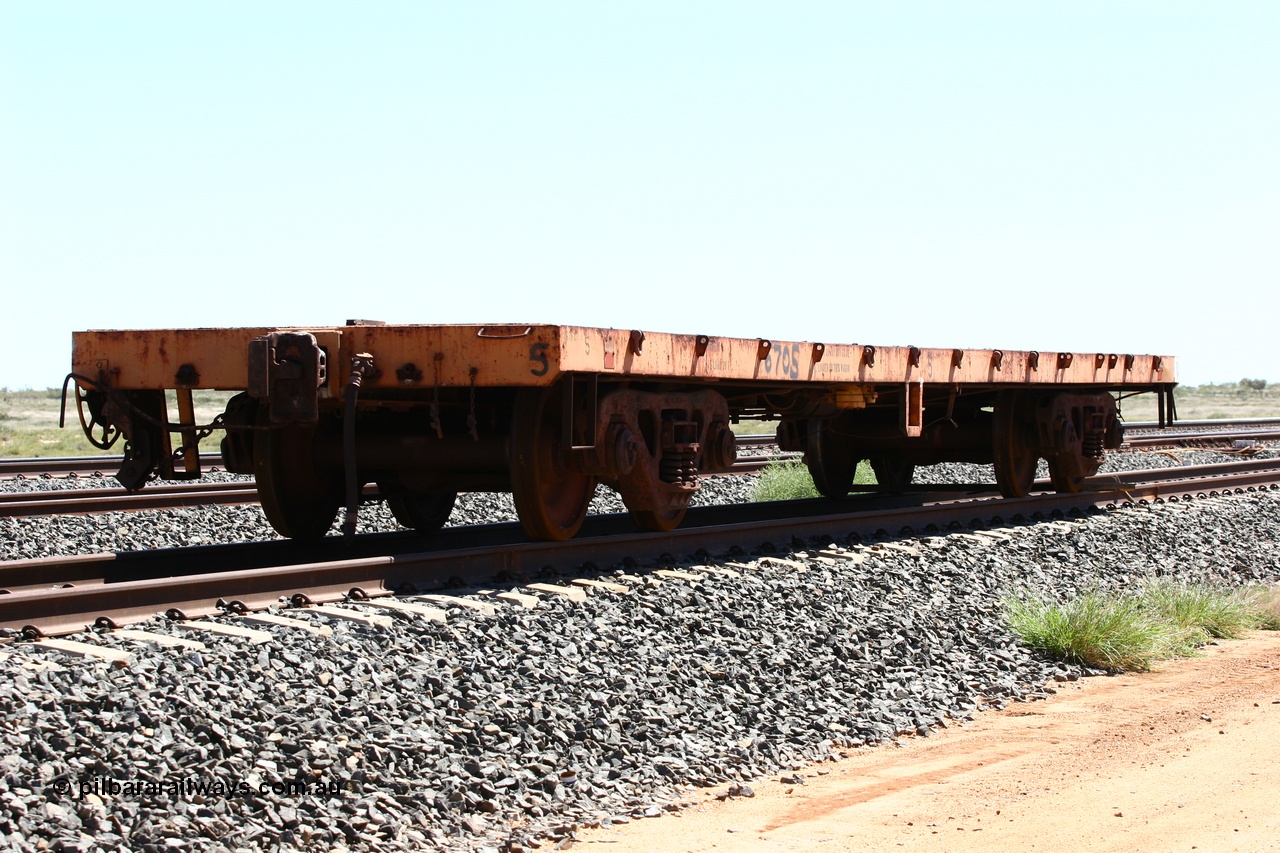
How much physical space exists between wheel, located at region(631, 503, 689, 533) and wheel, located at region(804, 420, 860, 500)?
4.24 m

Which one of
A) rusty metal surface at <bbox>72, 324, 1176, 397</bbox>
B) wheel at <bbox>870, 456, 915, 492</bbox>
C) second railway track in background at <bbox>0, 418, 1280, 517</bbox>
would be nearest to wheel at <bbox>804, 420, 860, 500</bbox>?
wheel at <bbox>870, 456, 915, 492</bbox>

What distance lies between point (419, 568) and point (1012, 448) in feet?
23.9

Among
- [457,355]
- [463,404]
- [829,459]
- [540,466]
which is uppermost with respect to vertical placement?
[457,355]

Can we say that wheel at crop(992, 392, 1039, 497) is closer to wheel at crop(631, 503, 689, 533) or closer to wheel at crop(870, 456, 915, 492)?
wheel at crop(870, 456, 915, 492)

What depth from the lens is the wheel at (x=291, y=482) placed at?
8797 millimetres

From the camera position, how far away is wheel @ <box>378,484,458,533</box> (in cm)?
953

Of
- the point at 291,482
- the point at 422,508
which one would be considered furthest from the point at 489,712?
the point at 422,508

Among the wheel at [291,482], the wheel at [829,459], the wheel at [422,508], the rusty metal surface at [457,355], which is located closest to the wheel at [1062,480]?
the wheel at [829,459]

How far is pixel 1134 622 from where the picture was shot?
7.83 metres

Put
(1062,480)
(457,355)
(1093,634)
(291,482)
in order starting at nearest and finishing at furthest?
(457,355)
(1093,634)
(291,482)
(1062,480)

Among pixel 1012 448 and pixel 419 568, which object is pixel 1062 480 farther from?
pixel 419 568

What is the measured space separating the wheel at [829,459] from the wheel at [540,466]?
5.08 metres

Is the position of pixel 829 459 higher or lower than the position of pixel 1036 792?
higher

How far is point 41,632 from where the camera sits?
551cm
